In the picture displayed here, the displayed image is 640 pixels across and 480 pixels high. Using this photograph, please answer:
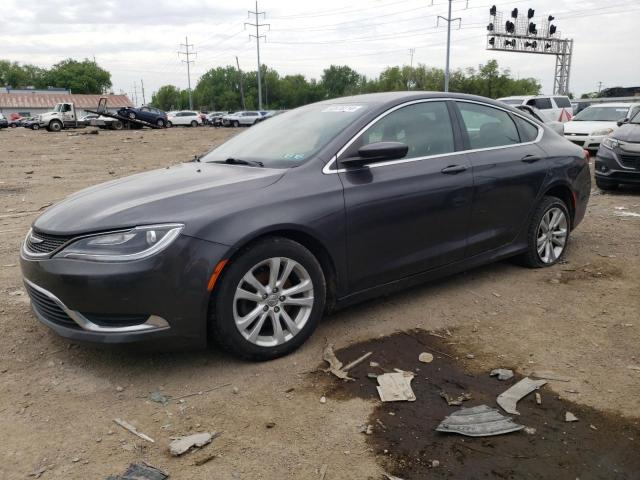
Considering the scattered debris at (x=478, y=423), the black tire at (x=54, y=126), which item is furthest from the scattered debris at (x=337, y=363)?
the black tire at (x=54, y=126)

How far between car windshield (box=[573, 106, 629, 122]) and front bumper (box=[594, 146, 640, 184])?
7210mm

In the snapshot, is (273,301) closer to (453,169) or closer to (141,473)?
(141,473)

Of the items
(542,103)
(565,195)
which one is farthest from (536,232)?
(542,103)

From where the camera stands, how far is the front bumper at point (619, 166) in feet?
29.1

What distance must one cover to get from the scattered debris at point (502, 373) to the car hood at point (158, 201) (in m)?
1.74

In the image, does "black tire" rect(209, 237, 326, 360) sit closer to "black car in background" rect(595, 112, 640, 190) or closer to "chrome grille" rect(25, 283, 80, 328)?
"chrome grille" rect(25, 283, 80, 328)

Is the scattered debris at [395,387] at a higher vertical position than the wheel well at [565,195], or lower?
lower

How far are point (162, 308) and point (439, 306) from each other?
220 centimetres

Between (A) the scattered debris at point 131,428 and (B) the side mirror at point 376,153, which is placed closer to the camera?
(A) the scattered debris at point 131,428

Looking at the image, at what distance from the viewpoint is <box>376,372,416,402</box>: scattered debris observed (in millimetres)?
2988

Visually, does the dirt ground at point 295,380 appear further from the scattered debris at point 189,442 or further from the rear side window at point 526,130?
the rear side window at point 526,130

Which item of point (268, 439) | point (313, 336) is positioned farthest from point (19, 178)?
point (268, 439)

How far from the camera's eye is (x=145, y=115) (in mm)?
40812

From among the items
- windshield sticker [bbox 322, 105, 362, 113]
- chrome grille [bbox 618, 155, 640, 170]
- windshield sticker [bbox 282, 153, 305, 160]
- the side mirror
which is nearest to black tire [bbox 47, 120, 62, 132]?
chrome grille [bbox 618, 155, 640, 170]
